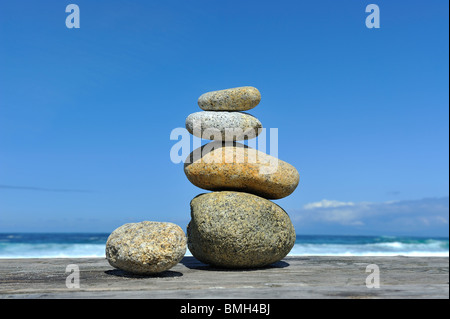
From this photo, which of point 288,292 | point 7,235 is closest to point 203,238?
point 288,292

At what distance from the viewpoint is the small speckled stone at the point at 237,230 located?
8125 mm

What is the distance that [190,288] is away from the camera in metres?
6.25

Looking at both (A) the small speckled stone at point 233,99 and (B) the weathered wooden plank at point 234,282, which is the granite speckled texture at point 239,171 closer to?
(A) the small speckled stone at point 233,99

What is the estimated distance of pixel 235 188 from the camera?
884cm

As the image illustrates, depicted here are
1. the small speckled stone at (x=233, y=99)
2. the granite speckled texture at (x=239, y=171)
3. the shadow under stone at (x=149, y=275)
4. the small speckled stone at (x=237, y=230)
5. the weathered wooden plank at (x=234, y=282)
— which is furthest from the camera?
the small speckled stone at (x=233, y=99)

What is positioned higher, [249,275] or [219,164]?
[219,164]

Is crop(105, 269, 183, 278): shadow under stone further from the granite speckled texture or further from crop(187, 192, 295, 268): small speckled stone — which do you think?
the granite speckled texture

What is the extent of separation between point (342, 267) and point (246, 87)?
4209 millimetres

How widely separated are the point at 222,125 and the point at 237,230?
2094mm

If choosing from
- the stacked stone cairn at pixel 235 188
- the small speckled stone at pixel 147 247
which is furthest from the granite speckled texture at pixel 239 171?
the small speckled stone at pixel 147 247

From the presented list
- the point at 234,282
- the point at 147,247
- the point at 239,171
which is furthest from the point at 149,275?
the point at 239,171

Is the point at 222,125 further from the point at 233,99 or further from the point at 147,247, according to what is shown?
the point at 147,247

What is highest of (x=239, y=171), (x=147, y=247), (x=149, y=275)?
(x=239, y=171)
